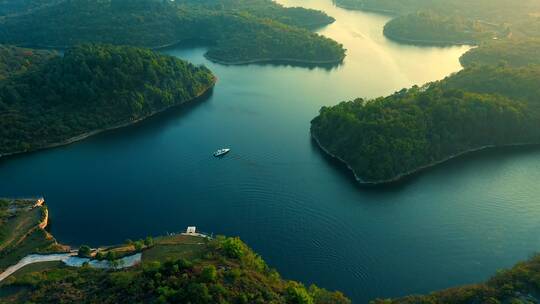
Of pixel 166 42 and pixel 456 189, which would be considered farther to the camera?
pixel 166 42

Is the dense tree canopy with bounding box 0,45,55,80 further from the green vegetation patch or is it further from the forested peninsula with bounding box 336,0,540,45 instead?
the forested peninsula with bounding box 336,0,540,45

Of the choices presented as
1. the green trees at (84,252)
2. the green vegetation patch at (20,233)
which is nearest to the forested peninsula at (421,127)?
the green trees at (84,252)

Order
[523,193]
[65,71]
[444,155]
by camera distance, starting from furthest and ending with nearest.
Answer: [65,71] → [444,155] → [523,193]

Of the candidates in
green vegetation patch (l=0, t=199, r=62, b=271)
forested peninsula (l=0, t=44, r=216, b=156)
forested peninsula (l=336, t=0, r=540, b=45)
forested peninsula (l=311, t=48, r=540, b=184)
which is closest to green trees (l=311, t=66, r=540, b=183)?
forested peninsula (l=311, t=48, r=540, b=184)

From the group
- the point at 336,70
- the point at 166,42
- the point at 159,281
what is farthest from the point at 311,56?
the point at 159,281

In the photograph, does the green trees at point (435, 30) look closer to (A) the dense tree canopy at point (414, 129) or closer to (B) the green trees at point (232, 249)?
(A) the dense tree canopy at point (414, 129)

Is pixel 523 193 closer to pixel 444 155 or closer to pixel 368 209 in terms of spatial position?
pixel 444 155

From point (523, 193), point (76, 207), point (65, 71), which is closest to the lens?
point (76, 207)
